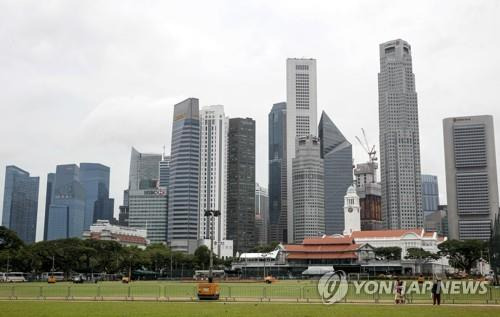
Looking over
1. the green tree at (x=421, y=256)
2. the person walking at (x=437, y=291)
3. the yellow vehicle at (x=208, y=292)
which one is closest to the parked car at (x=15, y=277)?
the yellow vehicle at (x=208, y=292)

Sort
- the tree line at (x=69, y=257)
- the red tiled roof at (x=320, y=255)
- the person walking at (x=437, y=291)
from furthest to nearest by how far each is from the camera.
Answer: the red tiled roof at (x=320, y=255), the tree line at (x=69, y=257), the person walking at (x=437, y=291)

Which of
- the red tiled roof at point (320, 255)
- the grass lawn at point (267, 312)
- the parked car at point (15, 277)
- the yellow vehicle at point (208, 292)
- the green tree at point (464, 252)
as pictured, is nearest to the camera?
the grass lawn at point (267, 312)

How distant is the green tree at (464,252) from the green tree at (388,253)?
19.8 m

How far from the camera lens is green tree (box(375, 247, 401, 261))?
179250mm

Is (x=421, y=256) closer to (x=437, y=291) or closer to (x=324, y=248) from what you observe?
(x=324, y=248)

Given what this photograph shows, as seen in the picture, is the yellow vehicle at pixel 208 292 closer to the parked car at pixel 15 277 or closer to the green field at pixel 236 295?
the green field at pixel 236 295

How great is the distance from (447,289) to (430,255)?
126 m

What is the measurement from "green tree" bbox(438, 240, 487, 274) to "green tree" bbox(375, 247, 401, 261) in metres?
19.8

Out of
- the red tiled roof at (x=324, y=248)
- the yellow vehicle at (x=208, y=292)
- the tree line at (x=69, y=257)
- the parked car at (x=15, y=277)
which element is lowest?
the parked car at (x=15, y=277)

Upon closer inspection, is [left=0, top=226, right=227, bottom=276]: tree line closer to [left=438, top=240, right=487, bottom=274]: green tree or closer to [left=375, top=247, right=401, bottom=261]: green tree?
[left=375, top=247, right=401, bottom=261]: green tree

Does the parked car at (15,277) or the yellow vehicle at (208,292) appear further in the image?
the parked car at (15,277)

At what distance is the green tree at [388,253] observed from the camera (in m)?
179

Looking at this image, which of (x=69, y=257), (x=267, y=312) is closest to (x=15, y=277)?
(x=69, y=257)

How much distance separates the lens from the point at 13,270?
124000mm
